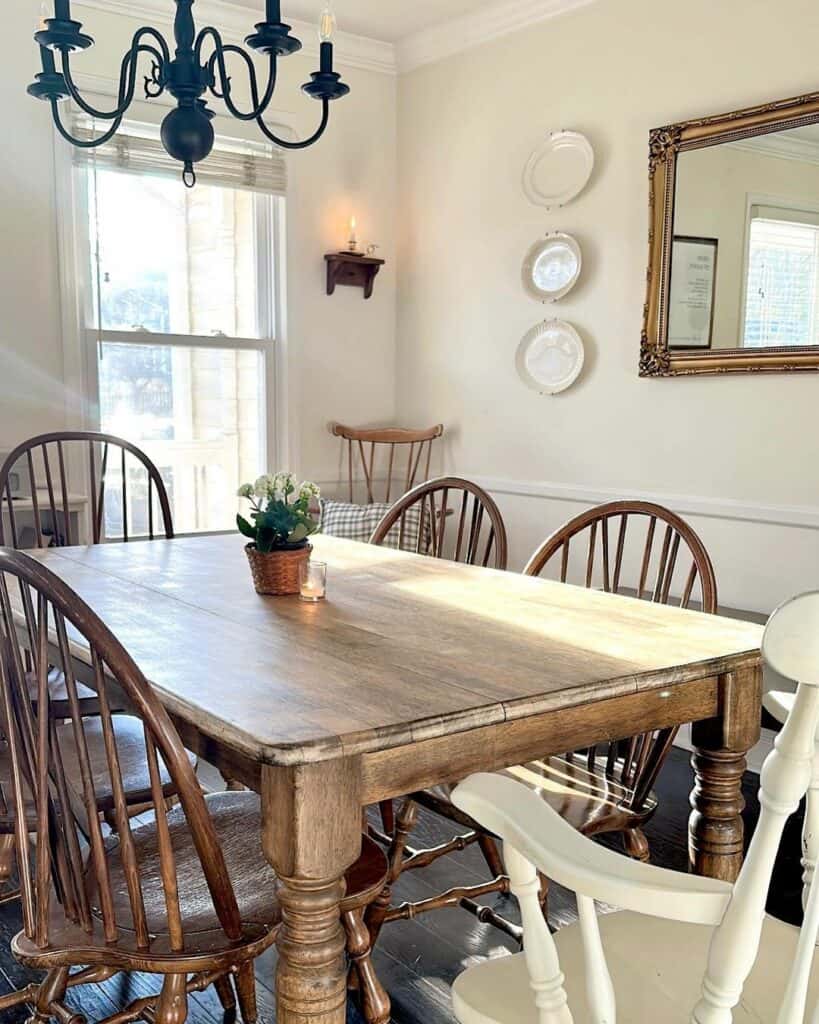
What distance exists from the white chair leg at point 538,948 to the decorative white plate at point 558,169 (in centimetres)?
318

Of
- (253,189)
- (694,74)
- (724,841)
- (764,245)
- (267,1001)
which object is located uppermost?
(694,74)

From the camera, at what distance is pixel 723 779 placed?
1575mm

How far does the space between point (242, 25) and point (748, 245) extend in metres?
2.23

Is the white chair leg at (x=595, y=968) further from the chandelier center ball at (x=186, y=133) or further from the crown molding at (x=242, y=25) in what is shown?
the crown molding at (x=242, y=25)

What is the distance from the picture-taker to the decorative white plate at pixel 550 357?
3775mm

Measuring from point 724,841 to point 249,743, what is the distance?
0.85 metres

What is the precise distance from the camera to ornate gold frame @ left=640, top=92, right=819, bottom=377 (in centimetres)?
302

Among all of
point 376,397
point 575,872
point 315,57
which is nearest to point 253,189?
point 315,57

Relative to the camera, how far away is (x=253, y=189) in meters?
4.12

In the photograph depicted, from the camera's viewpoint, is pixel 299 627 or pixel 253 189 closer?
pixel 299 627

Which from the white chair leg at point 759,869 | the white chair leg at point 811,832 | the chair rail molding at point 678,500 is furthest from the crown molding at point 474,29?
the white chair leg at point 759,869

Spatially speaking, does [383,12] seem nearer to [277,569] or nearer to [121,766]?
[277,569]

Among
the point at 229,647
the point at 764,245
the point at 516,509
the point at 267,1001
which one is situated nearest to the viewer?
the point at 229,647

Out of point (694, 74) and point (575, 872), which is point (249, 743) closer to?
point (575, 872)
